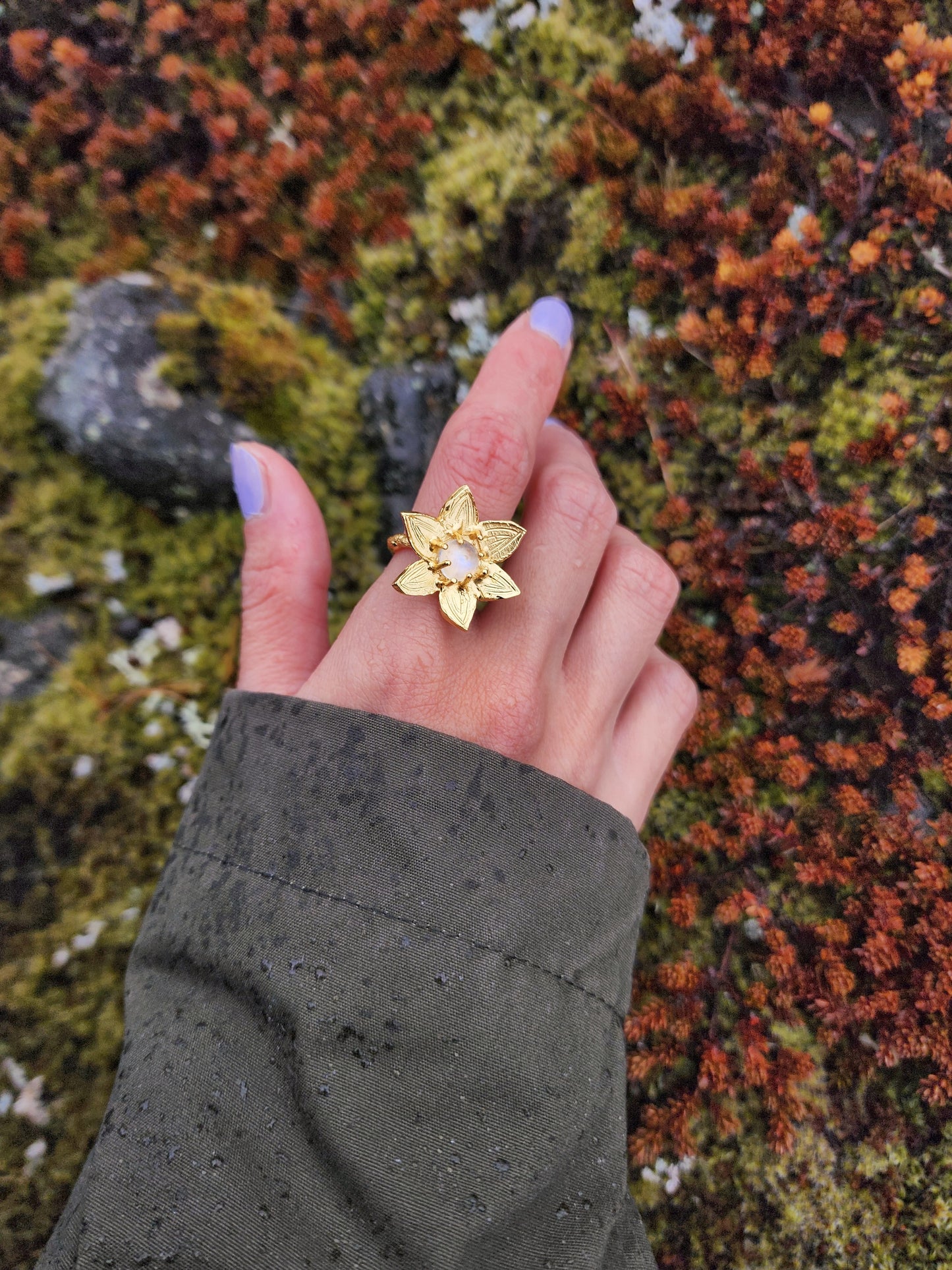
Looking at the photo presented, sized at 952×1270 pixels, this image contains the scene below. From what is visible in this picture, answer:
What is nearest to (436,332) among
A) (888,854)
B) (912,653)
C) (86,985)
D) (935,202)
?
(935,202)

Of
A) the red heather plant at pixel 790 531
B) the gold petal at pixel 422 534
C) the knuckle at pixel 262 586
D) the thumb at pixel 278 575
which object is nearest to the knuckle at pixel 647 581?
the red heather plant at pixel 790 531

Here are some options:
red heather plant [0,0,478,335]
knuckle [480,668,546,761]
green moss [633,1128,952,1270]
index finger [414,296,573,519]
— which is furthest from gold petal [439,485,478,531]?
green moss [633,1128,952,1270]

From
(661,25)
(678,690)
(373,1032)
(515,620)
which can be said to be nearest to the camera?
(373,1032)

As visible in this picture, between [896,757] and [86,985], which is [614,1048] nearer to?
[896,757]

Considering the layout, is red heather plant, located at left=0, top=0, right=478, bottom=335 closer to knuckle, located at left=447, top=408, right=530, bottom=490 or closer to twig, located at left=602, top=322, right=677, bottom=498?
twig, located at left=602, top=322, right=677, bottom=498

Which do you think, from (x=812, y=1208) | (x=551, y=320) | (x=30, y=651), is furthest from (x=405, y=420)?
(x=812, y=1208)

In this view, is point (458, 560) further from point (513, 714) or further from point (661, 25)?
point (661, 25)
